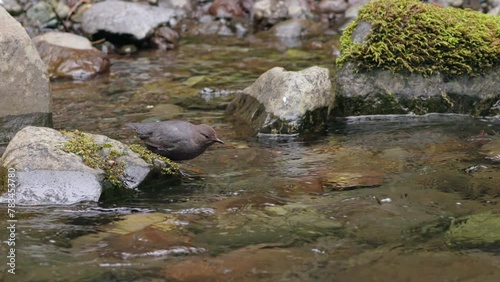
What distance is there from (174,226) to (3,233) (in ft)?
3.79

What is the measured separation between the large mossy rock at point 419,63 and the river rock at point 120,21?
18.6ft

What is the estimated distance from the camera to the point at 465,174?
6008mm

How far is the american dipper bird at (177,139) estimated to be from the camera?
6148mm

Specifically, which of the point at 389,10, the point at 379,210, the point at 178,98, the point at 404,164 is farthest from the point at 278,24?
the point at 379,210

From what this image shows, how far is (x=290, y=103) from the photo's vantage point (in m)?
7.78

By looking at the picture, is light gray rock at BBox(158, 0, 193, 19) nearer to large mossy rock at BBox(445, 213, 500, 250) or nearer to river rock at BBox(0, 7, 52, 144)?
river rock at BBox(0, 7, 52, 144)

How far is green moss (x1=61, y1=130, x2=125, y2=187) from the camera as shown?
5414mm

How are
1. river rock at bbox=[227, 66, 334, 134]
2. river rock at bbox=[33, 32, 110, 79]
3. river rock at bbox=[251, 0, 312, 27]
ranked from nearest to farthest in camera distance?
river rock at bbox=[227, 66, 334, 134]
river rock at bbox=[33, 32, 110, 79]
river rock at bbox=[251, 0, 312, 27]

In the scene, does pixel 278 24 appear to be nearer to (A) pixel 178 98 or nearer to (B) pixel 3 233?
(A) pixel 178 98

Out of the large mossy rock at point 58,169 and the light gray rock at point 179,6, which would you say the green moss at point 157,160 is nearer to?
the large mossy rock at point 58,169

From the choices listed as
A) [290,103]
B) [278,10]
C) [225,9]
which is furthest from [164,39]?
[290,103]

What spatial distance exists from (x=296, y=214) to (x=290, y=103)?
9.10ft

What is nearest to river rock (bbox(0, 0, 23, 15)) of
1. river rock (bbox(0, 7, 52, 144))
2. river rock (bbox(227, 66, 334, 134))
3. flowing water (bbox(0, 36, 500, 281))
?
flowing water (bbox(0, 36, 500, 281))

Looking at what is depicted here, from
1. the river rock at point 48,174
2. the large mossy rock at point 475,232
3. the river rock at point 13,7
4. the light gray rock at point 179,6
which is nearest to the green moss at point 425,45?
the large mossy rock at point 475,232
